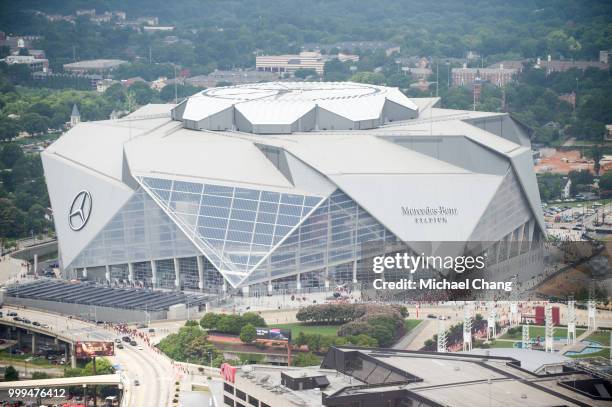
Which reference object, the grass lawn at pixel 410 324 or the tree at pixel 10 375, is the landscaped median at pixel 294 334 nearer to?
the grass lawn at pixel 410 324

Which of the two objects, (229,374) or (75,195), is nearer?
(229,374)

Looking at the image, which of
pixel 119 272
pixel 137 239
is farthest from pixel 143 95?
pixel 137 239

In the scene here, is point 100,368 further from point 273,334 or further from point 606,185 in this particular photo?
point 606,185

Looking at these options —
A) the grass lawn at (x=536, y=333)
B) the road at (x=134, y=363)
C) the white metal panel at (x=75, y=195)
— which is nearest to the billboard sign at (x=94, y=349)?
the road at (x=134, y=363)

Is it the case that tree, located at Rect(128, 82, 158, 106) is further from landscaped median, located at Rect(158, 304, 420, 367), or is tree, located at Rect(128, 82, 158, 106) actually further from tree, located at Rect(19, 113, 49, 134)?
landscaped median, located at Rect(158, 304, 420, 367)

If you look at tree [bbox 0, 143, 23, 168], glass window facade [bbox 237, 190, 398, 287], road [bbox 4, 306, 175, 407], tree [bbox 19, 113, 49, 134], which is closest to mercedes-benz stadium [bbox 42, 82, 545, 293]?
glass window facade [bbox 237, 190, 398, 287]

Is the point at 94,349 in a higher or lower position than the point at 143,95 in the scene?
lower

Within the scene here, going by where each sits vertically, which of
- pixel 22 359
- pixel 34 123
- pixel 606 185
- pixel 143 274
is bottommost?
pixel 22 359
